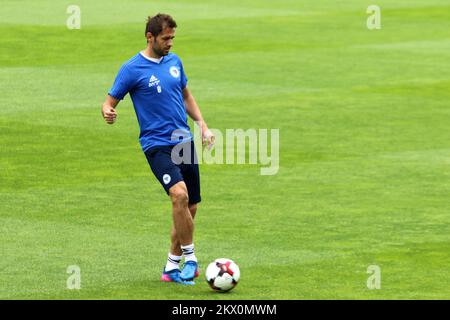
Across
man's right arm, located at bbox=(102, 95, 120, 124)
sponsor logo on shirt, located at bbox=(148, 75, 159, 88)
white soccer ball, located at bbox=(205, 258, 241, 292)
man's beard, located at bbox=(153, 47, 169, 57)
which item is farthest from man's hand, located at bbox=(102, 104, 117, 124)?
white soccer ball, located at bbox=(205, 258, 241, 292)

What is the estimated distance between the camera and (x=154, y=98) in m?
13.0

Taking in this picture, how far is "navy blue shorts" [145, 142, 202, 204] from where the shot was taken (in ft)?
41.9

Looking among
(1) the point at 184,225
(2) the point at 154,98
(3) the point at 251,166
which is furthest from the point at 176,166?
(3) the point at 251,166

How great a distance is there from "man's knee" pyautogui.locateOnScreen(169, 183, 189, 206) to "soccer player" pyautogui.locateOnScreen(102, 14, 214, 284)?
0.01 metres

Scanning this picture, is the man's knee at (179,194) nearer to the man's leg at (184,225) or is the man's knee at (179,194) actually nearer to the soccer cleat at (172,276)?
the man's leg at (184,225)

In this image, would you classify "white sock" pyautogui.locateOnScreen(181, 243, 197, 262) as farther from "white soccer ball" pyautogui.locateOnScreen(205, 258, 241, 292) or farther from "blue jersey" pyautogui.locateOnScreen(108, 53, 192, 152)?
"blue jersey" pyautogui.locateOnScreen(108, 53, 192, 152)

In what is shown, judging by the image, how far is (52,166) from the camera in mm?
18625

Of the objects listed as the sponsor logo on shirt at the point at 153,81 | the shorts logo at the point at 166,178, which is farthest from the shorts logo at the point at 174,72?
the shorts logo at the point at 166,178

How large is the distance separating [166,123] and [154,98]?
0.26 meters

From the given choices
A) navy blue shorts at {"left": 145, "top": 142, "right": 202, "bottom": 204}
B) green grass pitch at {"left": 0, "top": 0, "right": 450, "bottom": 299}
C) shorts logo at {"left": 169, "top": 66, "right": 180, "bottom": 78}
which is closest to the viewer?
navy blue shorts at {"left": 145, "top": 142, "right": 202, "bottom": 204}
